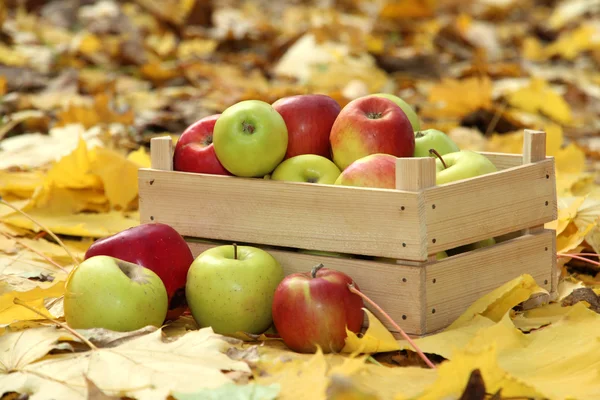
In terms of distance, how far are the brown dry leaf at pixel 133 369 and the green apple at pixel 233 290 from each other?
154 mm

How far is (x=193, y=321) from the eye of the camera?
6.83 feet

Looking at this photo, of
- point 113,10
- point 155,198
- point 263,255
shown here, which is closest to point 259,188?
point 263,255

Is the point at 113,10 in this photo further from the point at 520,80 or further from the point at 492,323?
the point at 492,323

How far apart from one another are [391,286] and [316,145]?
1.51 ft

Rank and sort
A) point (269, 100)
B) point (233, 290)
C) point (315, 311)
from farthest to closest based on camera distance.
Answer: point (269, 100)
point (233, 290)
point (315, 311)

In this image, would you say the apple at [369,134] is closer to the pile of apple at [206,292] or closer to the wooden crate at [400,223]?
the wooden crate at [400,223]

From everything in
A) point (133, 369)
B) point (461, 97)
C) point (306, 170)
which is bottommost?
point (133, 369)

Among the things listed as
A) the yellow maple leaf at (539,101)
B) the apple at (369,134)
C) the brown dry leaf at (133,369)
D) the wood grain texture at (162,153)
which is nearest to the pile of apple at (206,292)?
the brown dry leaf at (133,369)

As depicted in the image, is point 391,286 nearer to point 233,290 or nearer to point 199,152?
point 233,290

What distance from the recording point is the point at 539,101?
448 centimetres

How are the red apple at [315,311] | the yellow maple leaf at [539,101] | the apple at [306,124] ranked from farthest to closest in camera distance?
1. the yellow maple leaf at [539,101]
2. the apple at [306,124]
3. the red apple at [315,311]

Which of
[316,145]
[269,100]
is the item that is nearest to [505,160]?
[316,145]

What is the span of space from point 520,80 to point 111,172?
10.2ft

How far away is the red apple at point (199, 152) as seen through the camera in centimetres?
219
